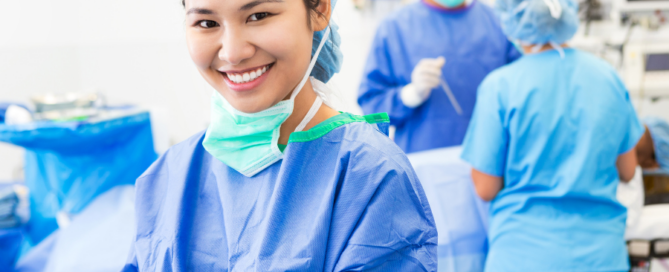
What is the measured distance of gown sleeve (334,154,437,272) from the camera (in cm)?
62

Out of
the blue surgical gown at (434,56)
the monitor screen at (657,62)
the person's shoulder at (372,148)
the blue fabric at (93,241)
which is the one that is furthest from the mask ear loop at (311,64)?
the monitor screen at (657,62)

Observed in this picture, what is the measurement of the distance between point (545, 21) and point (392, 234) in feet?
3.14

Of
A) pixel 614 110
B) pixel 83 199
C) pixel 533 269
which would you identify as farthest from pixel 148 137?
pixel 614 110

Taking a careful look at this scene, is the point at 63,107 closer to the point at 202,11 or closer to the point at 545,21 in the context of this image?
the point at 202,11

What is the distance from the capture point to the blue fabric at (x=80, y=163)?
168 centimetres

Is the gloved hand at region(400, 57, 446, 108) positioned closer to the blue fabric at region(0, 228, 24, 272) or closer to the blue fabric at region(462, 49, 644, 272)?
the blue fabric at region(462, 49, 644, 272)

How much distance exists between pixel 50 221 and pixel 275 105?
5.39 feet

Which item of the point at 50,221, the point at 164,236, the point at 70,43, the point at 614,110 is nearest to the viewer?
the point at 164,236

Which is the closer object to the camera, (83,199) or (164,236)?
(164,236)

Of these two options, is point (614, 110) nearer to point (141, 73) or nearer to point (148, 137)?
point (148, 137)

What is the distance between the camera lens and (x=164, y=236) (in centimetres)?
78

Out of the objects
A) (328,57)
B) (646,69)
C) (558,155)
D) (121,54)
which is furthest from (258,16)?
(121,54)

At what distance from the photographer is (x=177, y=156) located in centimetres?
86

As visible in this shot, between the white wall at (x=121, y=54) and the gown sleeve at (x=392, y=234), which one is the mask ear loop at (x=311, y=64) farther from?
the white wall at (x=121, y=54)
